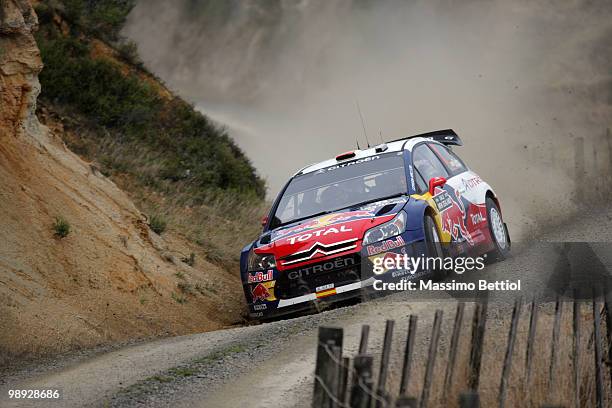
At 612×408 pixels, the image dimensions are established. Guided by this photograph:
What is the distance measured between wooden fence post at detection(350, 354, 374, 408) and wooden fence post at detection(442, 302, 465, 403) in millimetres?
1236

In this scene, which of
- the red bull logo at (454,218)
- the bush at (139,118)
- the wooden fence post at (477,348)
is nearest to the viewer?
the wooden fence post at (477,348)

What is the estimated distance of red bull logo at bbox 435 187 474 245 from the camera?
1117 centimetres

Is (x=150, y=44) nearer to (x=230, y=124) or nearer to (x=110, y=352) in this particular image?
(x=230, y=124)

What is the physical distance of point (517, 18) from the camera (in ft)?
150

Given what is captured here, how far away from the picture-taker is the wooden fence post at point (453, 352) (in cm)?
644

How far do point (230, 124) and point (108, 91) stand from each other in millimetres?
18992

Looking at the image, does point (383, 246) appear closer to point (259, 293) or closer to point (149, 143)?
point (259, 293)

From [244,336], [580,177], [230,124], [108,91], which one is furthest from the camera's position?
[230,124]

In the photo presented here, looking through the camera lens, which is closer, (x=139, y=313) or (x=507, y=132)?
(x=139, y=313)

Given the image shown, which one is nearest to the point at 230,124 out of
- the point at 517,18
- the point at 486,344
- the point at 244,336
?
the point at 517,18

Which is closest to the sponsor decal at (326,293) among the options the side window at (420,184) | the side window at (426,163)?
the side window at (420,184)

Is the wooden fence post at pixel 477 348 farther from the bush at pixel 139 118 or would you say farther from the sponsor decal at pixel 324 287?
the bush at pixel 139 118

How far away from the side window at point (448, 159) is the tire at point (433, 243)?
2.09 m

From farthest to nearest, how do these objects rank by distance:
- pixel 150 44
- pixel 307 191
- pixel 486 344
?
pixel 150 44
pixel 307 191
pixel 486 344
